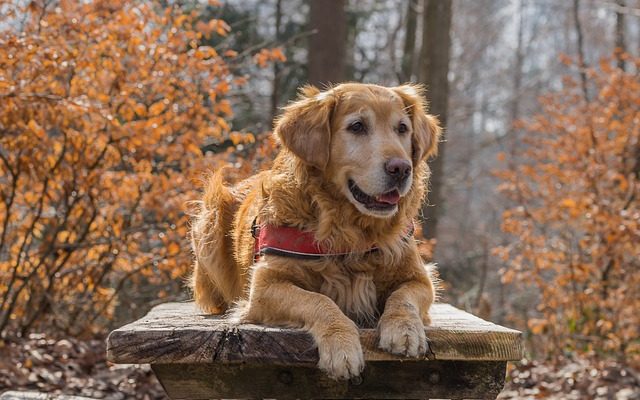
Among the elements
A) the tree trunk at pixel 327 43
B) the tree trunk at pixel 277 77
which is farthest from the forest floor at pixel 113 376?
the tree trunk at pixel 277 77

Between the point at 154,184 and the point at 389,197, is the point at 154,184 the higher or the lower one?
the lower one

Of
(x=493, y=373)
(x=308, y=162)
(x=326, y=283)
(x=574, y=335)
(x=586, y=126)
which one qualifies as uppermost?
(x=586, y=126)

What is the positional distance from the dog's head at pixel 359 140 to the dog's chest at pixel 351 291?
1.03 ft

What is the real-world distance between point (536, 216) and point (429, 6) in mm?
3142

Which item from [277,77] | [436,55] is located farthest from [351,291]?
[277,77]

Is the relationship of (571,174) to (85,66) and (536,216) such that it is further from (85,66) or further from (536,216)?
(85,66)

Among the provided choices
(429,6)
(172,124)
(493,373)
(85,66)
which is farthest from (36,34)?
(429,6)

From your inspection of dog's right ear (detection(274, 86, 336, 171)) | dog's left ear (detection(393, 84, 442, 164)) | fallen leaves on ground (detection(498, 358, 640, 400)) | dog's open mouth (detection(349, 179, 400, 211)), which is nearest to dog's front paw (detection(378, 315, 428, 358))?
dog's open mouth (detection(349, 179, 400, 211))

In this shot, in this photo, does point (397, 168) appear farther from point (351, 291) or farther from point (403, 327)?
point (403, 327)

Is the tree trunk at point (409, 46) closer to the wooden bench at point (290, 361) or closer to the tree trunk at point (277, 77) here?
the tree trunk at point (277, 77)

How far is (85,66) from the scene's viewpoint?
18.4 ft

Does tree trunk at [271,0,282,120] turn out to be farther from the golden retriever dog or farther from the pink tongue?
the pink tongue

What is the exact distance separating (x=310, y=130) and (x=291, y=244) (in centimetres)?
56

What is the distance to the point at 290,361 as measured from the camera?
2889 mm
